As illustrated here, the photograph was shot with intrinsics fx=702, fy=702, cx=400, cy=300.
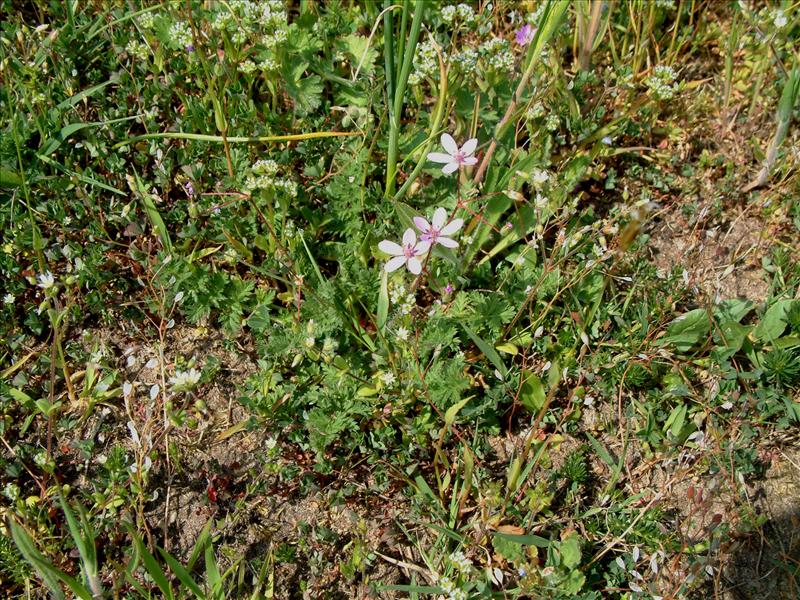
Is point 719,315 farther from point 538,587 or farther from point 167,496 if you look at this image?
point 167,496

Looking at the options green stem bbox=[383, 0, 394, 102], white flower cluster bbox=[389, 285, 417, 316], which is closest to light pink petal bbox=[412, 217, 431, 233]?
white flower cluster bbox=[389, 285, 417, 316]

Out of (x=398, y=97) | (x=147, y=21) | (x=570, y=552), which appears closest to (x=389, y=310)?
(x=398, y=97)

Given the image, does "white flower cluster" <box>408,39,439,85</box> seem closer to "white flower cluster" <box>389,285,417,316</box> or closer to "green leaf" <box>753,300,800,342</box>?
"white flower cluster" <box>389,285,417,316</box>

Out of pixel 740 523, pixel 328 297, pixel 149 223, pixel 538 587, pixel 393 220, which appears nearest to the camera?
pixel 538 587

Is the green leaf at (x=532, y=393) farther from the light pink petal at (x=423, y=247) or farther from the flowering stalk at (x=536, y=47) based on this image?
the flowering stalk at (x=536, y=47)

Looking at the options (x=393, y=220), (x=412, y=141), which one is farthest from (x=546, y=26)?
(x=393, y=220)

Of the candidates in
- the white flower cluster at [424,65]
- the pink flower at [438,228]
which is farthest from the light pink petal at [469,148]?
the white flower cluster at [424,65]
